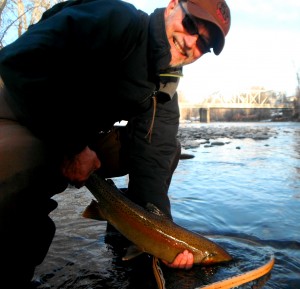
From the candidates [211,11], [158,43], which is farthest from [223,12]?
[158,43]

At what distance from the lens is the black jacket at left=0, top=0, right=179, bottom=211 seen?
2.05m

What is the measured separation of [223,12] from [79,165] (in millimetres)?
1396

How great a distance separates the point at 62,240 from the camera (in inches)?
134

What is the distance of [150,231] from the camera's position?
9.20 ft

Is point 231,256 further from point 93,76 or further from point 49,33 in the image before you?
point 49,33

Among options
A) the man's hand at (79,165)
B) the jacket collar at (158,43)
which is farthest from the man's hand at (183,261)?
the jacket collar at (158,43)

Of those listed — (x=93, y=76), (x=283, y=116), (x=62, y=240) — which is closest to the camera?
(x=93, y=76)

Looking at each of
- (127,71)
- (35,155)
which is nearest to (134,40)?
(127,71)

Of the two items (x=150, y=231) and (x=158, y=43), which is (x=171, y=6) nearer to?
(x=158, y=43)

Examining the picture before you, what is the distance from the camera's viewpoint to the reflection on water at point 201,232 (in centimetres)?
274

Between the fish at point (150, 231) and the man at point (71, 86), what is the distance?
102 millimetres

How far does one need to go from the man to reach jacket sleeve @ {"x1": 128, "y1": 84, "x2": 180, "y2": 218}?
40cm

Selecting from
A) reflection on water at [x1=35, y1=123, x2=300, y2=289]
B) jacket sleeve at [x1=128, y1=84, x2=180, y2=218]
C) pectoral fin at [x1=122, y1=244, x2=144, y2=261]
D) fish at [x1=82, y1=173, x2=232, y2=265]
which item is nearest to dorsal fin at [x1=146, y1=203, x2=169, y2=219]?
fish at [x1=82, y1=173, x2=232, y2=265]

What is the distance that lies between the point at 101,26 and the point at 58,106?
0.52 metres
